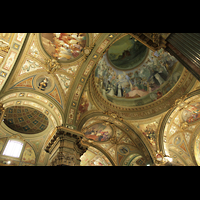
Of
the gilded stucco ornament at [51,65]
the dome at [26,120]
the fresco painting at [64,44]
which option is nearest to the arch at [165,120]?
the fresco painting at [64,44]

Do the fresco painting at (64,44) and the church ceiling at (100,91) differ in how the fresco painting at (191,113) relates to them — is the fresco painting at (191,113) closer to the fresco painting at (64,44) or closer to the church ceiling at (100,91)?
the church ceiling at (100,91)

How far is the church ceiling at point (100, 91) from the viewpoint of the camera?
976 centimetres

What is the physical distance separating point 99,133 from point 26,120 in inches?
239

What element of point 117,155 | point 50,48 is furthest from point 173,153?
point 50,48

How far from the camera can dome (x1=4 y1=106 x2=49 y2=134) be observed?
12203 mm

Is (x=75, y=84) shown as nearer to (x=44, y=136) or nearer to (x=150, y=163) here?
(x=44, y=136)

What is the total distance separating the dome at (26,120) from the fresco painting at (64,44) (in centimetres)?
473

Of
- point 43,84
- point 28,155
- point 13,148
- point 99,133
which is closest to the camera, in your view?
point 43,84

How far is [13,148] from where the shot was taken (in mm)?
12328

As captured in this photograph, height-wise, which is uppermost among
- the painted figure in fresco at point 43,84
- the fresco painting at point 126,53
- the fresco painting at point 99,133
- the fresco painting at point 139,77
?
the fresco painting at point 126,53

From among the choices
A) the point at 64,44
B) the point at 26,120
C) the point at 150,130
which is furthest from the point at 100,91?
the point at 26,120

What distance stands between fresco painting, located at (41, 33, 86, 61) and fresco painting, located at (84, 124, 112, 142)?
6325mm

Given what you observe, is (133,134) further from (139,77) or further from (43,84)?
(43,84)

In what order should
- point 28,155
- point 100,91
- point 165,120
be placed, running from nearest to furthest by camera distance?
point 28,155, point 165,120, point 100,91
